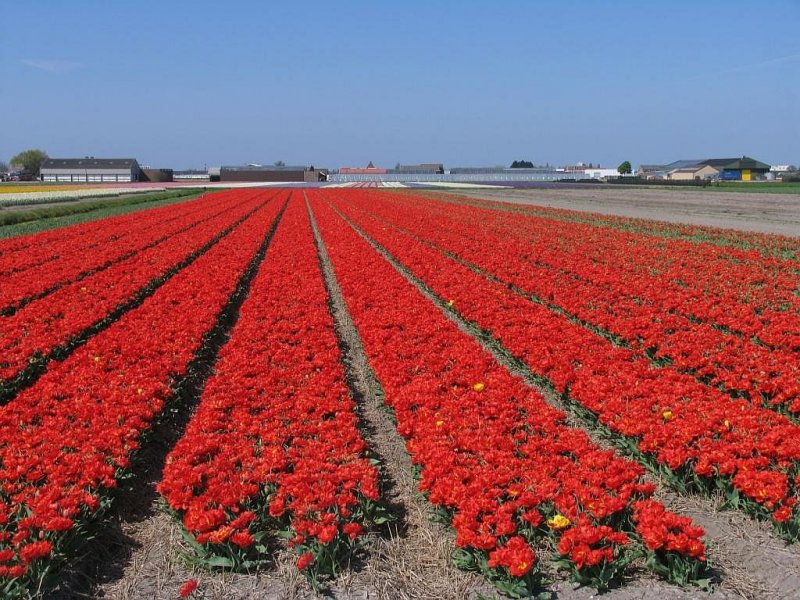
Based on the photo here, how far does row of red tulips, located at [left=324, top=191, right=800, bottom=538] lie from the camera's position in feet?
17.3

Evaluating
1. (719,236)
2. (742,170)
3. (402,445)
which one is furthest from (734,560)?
(742,170)

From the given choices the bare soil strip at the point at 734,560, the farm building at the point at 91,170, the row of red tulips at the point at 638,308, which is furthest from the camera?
the farm building at the point at 91,170

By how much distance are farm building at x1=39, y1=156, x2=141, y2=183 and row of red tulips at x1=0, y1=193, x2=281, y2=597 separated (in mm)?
134809

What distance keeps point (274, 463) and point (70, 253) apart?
16.7 m

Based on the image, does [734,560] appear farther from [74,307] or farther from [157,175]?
[157,175]

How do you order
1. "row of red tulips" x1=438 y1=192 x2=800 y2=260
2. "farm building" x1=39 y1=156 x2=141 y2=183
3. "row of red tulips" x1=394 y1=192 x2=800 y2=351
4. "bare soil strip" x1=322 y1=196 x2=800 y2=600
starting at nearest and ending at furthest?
"bare soil strip" x1=322 y1=196 x2=800 y2=600
"row of red tulips" x1=394 y1=192 x2=800 y2=351
"row of red tulips" x1=438 y1=192 x2=800 y2=260
"farm building" x1=39 y1=156 x2=141 y2=183

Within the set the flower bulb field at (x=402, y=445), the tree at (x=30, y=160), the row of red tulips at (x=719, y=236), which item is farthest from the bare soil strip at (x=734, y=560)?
the tree at (x=30, y=160)

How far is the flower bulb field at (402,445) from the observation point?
4.50 metres

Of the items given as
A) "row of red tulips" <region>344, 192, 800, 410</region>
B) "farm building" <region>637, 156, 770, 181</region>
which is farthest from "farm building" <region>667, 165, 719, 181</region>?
"row of red tulips" <region>344, 192, 800, 410</region>

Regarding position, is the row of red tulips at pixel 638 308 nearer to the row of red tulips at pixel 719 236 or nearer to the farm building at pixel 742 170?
the row of red tulips at pixel 719 236

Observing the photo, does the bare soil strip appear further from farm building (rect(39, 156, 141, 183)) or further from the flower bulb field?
farm building (rect(39, 156, 141, 183))

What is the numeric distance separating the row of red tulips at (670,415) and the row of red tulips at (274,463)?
259 cm

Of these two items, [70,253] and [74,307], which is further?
[70,253]

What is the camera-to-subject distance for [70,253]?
63.5 feet
